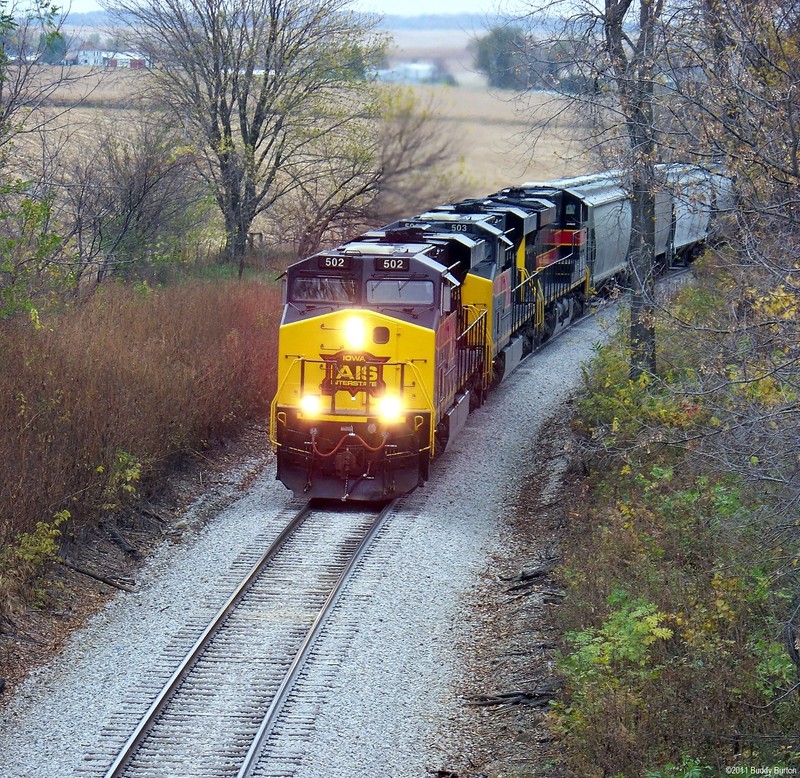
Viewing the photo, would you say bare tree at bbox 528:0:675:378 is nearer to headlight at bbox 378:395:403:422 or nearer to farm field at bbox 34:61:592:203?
farm field at bbox 34:61:592:203

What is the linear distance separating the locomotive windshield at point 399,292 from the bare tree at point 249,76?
14410 millimetres

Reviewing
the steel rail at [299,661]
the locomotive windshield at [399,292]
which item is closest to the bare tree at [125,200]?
the locomotive windshield at [399,292]

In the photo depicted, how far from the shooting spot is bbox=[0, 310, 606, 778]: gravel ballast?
817 cm

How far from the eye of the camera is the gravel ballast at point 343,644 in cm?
817

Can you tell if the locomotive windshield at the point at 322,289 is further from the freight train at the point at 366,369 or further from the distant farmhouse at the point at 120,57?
the distant farmhouse at the point at 120,57

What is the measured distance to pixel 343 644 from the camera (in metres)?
10.0

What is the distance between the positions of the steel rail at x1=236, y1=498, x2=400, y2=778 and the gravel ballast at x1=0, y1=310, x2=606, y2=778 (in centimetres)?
11

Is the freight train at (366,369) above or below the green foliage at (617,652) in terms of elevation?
above

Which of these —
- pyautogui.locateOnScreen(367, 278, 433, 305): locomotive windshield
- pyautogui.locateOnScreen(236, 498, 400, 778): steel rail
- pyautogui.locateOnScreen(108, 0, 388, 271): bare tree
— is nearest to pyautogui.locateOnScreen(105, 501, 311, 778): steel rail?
pyautogui.locateOnScreen(236, 498, 400, 778): steel rail

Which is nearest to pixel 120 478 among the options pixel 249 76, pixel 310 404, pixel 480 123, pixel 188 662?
pixel 310 404

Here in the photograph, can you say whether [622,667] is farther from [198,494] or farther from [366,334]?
[198,494]

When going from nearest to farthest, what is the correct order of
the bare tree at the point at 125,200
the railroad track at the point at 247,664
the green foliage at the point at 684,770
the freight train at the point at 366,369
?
the green foliage at the point at 684,770 → the railroad track at the point at 247,664 → the freight train at the point at 366,369 → the bare tree at the point at 125,200

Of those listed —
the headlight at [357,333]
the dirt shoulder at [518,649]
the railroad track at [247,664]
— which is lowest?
the dirt shoulder at [518,649]

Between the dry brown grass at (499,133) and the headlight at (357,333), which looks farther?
the dry brown grass at (499,133)
